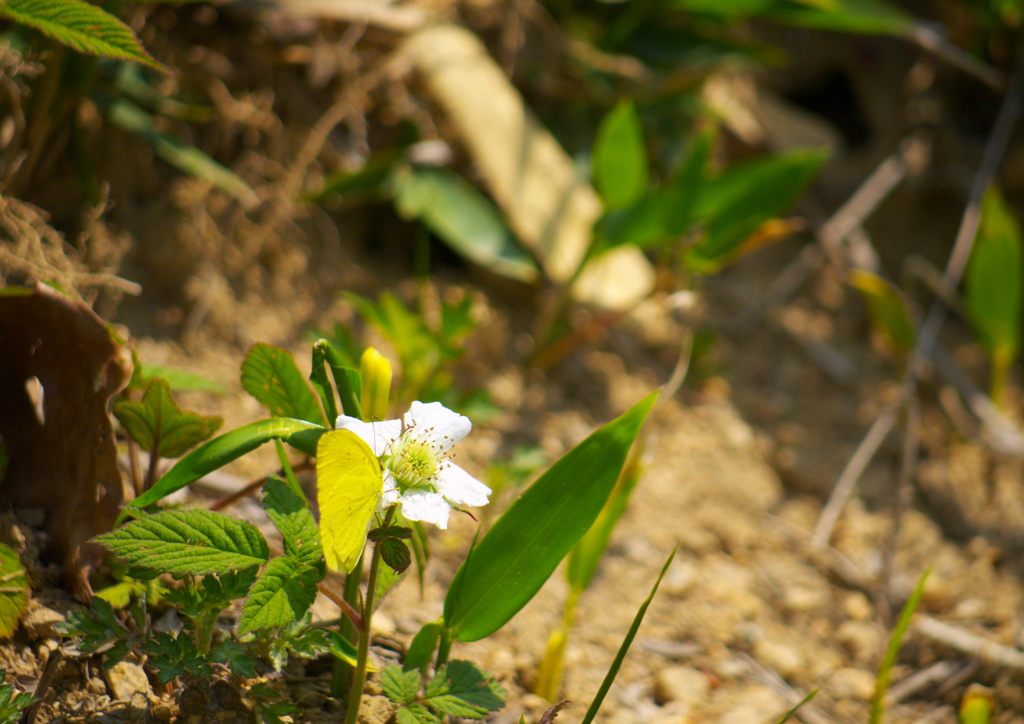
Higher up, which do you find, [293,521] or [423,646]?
[293,521]

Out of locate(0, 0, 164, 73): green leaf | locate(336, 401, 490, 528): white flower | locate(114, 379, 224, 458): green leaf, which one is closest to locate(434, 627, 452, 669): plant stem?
locate(336, 401, 490, 528): white flower

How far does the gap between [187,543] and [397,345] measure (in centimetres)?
54

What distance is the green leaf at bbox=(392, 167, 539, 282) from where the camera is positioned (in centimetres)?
143

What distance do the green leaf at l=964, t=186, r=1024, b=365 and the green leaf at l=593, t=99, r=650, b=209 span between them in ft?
3.04

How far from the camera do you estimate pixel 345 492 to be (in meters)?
0.57

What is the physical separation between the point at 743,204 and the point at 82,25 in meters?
1.10

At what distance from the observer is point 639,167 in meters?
1.38

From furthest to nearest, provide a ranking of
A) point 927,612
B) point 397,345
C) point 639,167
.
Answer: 1. point 639,167
2. point 927,612
3. point 397,345

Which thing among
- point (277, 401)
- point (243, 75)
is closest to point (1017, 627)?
point (277, 401)

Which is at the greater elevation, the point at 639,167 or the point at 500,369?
the point at 639,167

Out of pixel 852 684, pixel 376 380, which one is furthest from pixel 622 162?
pixel 852 684

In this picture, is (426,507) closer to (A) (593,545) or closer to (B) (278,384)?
(B) (278,384)

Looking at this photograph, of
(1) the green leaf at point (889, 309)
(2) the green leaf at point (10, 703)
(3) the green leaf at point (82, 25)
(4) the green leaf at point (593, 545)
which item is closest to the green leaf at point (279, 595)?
(2) the green leaf at point (10, 703)

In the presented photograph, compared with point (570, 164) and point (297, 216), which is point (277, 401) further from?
point (570, 164)
